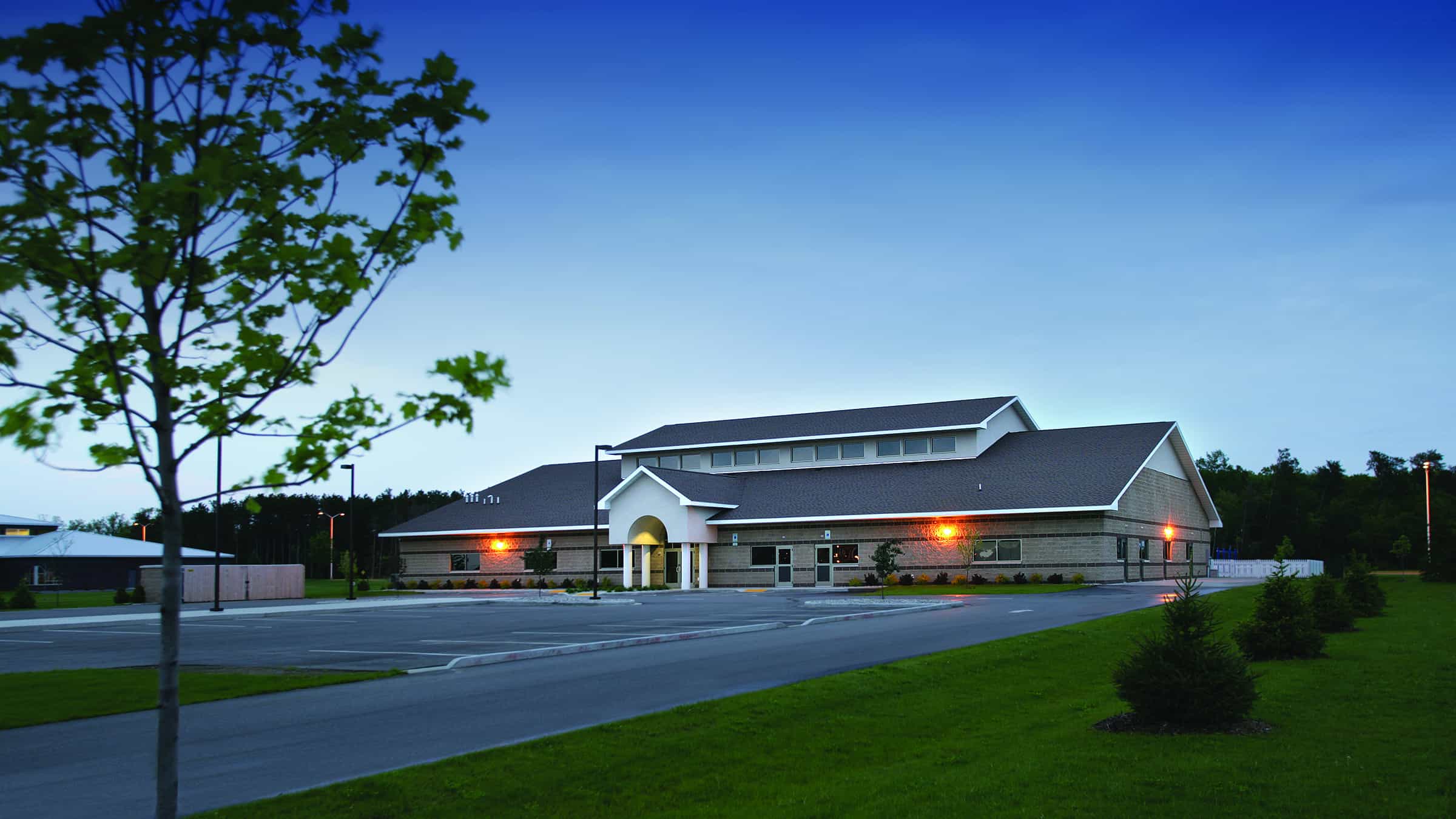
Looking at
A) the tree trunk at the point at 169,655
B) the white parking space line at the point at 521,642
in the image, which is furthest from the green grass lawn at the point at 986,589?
the tree trunk at the point at 169,655

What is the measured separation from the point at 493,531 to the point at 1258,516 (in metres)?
74.1

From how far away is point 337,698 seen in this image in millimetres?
14398

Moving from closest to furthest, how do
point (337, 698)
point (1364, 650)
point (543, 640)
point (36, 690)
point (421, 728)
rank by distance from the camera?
1. point (421, 728)
2. point (337, 698)
3. point (36, 690)
4. point (1364, 650)
5. point (543, 640)

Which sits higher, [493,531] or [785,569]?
[493,531]

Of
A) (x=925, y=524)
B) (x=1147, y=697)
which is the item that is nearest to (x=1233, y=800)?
(x=1147, y=697)

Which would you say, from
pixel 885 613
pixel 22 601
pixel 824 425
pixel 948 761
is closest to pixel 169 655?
pixel 948 761

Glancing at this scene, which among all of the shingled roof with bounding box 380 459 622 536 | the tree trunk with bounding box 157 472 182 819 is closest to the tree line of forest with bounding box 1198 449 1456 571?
the shingled roof with bounding box 380 459 622 536

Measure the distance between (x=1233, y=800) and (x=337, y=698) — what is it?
428 inches

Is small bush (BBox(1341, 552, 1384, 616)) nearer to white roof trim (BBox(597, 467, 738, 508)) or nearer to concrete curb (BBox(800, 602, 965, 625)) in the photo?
concrete curb (BBox(800, 602, 965, 625))

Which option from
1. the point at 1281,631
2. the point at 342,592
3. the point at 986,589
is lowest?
the point at 342,592

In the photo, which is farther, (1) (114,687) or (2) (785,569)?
(2) (785,569)

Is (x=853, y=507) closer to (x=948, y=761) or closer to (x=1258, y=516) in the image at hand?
(x=948, y=761)

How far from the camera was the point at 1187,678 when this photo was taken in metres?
10.9

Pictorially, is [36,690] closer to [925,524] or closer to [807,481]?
[925,524]
